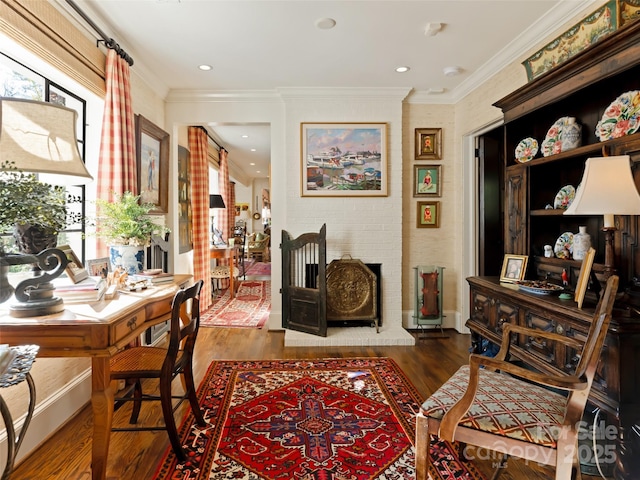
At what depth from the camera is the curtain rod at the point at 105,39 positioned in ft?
7.74

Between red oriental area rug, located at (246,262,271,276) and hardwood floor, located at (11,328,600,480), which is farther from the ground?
red oriental area rug, located at (246,262,271,276)

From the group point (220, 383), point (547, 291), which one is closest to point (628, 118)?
point (547, 291)

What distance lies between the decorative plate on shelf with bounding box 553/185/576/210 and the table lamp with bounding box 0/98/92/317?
2814 millimetres

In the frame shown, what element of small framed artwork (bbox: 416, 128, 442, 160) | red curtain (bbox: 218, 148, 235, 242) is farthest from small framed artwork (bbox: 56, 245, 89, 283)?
red curtain (bbox: 218, 148, 235, 242)

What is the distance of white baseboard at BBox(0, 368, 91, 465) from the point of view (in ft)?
6.17

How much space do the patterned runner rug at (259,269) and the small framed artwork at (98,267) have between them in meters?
6.30

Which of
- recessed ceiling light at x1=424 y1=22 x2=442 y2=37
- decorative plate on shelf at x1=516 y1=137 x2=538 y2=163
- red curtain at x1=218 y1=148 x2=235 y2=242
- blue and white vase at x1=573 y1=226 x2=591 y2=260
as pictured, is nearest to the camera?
blue and white vase at x1=573 y1=226 x2=591 y2=260

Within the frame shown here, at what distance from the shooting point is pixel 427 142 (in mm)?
4285

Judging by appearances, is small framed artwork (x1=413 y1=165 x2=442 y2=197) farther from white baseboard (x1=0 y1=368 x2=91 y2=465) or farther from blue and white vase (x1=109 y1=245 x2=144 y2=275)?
white baseboard (x1=0 y1=368 x2=91 y2=465)

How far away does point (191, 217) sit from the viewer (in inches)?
198

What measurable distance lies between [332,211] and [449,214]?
4.66ft

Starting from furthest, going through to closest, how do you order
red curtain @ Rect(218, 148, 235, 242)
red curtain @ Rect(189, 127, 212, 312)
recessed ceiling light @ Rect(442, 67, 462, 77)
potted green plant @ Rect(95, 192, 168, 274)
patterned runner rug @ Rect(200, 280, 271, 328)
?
red curtain @ Rect(218, 148, 235, 242)
red curtain @ Rect(189, 127, 212, 312)
patterned runner rug @ Rect(200, 280, 271, 328)
recessed ceiling light @ Rect(442, 67, 462, 77)
potted green plant @ Rect(95, 192, 168, 274)

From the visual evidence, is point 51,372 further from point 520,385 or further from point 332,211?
→ point 332,211

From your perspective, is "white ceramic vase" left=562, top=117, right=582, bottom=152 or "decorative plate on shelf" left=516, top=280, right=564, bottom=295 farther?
"white ceramic vase" left=562, top=117, right=582, bottom=152
